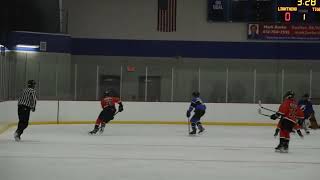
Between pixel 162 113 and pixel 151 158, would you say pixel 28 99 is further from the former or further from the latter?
pixel 162 113

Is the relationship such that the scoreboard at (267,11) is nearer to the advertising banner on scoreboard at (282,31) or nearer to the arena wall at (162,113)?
the advertising banner on scoreboard at (282,31)

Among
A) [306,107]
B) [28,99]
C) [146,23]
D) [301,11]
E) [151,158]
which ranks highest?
[301,11]

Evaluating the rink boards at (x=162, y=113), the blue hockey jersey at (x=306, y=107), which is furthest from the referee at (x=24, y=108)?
the blue hockey jersey at (x=306, y=107)

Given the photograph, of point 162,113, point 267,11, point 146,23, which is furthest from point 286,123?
point 146,23

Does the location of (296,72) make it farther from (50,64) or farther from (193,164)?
(193,164)

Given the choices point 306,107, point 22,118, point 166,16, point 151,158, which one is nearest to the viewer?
point 151,158

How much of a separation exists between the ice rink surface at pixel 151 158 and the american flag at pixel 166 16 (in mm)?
10165

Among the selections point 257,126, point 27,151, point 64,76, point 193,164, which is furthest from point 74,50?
point 193,164

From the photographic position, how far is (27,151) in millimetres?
8789

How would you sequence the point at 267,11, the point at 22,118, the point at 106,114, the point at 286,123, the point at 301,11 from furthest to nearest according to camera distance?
1. the point at 267,11
2. the point at 301,11
3. the point at 106,114
4. the point at 22,118
5. the point at 286,123

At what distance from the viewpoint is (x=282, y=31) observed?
2133cm

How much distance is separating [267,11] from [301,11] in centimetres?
117

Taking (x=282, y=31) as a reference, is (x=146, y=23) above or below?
above

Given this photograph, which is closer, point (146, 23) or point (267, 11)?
point (267, 11)
